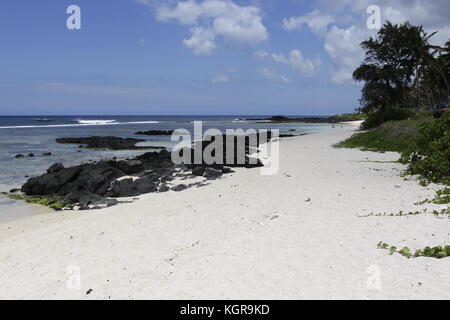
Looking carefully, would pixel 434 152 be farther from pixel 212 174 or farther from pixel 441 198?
pixel 212 174

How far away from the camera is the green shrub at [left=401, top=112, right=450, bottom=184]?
11.8 meters

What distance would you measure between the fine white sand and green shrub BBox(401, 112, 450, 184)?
2.22 feet

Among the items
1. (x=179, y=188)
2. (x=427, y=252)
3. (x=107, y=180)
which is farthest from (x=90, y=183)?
(x=427, y=252)

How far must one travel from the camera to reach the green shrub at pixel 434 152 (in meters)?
11.8

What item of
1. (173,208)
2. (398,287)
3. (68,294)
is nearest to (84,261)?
(68,294)

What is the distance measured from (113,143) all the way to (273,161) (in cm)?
2784

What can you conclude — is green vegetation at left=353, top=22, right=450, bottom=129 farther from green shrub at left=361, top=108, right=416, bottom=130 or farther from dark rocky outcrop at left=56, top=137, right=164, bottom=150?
dark rocky outcrop at left=56, top=137, right=164, bottom=150

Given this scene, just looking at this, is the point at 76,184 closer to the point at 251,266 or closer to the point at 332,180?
the point at 332,180

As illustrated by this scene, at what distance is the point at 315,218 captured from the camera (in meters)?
8.67

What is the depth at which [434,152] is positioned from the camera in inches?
493

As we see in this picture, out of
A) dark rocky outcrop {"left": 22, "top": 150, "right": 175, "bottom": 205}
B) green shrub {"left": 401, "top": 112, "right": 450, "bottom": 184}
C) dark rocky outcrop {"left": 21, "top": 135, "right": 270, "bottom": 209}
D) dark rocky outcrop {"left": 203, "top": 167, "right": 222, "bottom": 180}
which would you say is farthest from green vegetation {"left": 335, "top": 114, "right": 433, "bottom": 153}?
dark rocky outcrop {"left": 22, "top": 150, "right": 175, "bottom": 205}

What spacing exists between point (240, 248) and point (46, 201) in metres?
11.5

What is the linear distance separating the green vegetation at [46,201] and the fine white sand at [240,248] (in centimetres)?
215

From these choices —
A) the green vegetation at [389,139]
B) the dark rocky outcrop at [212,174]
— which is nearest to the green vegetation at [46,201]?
the dark rocky outcrop at [212,174]
